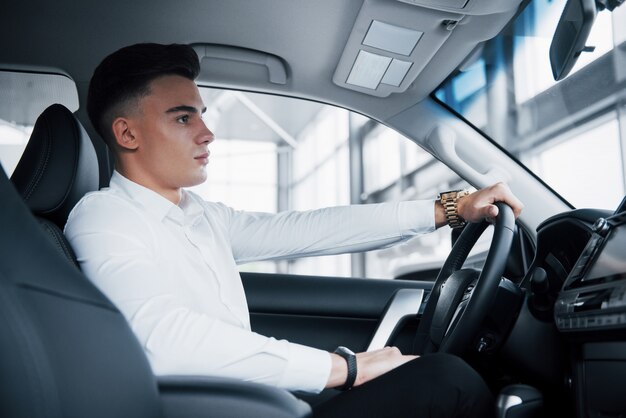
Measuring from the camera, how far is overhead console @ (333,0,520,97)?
1.79 meters

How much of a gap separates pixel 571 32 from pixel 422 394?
89 cm

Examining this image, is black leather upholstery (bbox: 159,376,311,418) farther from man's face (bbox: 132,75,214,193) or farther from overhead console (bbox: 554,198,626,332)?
man's face (bbox: 132,75,214,193)

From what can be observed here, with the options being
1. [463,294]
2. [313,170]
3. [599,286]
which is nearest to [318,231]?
[463,294]

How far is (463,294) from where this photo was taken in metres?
1.57

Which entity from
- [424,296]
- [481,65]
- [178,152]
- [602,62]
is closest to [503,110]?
[602,62]

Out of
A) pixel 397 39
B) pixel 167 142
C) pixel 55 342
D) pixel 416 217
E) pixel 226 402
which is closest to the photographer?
pixel 55 342

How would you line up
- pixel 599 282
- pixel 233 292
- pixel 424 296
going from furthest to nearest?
1. pixel 424 296
2. pixel 233 292
3. pixel 599 282

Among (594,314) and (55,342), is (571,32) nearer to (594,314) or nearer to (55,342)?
(594,314)

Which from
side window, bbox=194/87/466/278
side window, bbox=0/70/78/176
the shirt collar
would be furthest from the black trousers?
side window, bbox=194/87/466/278

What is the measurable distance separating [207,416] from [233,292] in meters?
0.72

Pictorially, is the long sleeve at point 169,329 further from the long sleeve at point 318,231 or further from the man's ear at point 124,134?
the long sleeve at point 318,231

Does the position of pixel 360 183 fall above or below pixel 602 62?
below

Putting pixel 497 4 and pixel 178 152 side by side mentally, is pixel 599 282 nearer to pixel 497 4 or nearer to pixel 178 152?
pixel 497 4

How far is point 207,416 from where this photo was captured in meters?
0.93
